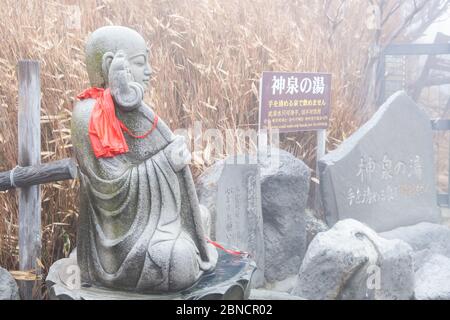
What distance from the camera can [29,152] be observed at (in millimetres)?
2945

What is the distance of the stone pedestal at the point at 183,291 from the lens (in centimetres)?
215

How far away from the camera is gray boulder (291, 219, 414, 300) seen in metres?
3.28

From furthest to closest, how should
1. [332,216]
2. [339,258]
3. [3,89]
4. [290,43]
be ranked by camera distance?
[290,43] → [332,216] → [3,89] → [339,258]

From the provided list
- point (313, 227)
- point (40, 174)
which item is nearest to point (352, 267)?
point (313, 227)

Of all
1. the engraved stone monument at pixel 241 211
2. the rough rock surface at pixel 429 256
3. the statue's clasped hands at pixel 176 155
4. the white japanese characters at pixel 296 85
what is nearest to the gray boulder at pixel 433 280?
the rough rock surface at pixel 429 256

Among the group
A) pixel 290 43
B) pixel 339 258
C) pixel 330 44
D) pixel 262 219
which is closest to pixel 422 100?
pixel 330 44

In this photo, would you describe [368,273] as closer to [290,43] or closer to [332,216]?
[332,216]

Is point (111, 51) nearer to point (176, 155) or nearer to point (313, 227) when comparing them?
point (176, 155)

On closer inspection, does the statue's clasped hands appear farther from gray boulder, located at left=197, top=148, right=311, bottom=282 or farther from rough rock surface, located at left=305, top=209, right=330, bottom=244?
rough rock surface, located at left=305, top=209, right=330, bottom=244

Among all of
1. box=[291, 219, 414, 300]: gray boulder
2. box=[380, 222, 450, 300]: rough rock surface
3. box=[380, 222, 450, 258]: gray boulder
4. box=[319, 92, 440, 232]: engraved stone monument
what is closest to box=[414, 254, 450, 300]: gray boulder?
box=[380, 222, 450, 300]: rough rock surface

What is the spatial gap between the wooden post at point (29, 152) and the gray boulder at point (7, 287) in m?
0.12

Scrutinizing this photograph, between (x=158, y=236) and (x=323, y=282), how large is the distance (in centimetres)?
150

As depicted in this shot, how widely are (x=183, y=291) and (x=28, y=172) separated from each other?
1211 millimetres

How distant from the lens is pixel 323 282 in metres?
3.30
